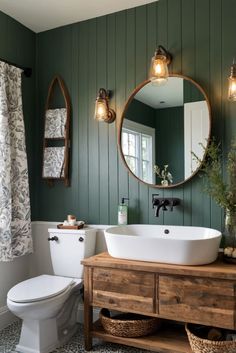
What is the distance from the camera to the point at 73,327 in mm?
2656

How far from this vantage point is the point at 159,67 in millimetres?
2455

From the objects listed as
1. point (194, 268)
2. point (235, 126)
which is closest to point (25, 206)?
point (194, 268)

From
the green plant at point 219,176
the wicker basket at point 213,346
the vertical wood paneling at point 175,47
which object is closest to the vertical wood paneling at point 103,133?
the vertical wood paneling at point 175,47

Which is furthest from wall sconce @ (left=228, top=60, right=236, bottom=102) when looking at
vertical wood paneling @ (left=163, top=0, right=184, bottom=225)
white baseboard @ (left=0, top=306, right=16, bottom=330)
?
white baseboard @ (left=0, top=306, right=16, bottom=330)

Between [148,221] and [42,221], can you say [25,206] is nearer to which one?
[42,221]

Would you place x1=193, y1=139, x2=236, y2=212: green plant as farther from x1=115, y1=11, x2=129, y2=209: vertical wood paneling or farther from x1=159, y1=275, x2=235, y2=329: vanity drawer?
x1=115, y1=11, x2=129, y2=209: vertical wood paneling

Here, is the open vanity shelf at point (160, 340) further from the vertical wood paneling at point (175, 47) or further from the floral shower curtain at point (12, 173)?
the floral shower curtain at point (12, 173)

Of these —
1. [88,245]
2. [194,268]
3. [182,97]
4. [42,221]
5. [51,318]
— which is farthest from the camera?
[42,221]

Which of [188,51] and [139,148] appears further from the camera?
[139,148]

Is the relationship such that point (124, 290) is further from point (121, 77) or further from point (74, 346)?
point (121, 77)

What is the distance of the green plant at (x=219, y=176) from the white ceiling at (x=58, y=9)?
1.34 meters

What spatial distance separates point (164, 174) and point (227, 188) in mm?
509

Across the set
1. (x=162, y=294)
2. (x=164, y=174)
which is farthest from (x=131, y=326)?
(x=164, y=174)

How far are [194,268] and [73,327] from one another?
1.21 m
